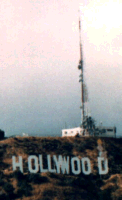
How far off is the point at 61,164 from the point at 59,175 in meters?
3.54

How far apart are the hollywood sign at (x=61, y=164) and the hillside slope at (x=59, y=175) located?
1.33 ft

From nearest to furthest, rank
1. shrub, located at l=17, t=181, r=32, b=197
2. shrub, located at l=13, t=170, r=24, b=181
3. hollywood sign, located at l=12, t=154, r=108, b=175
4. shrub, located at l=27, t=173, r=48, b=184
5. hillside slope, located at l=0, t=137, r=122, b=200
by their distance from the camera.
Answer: shrub, located at l=17, t=181, r=32, b=197, hillside slope, located at l=0, t=137, r=122, b=200, shrub, located at l=27, t=173, r=48, b=184, shrub, located at l=13, t=170, r=24, b=181, hollywood sign, located at l=12, t=154, r=108, b=175

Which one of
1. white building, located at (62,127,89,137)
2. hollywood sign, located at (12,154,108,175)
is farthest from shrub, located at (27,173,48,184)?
white building, located at (62,127,89,137)

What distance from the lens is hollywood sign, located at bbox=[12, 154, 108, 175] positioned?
208 feet

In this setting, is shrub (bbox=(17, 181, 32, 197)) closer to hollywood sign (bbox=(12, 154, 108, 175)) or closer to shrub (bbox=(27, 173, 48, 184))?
shrub (bbox=(27, 173, 48, 184))

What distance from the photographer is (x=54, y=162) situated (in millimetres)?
66312

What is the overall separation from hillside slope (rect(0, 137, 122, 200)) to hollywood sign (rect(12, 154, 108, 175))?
15.9 inches

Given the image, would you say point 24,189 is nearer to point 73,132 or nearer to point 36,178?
point 36,178

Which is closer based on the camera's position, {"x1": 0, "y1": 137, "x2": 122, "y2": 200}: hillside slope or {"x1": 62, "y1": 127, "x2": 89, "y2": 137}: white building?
{"x1": 0, "y1": 137, "x2": 122, "y2": 200}: hillside slope

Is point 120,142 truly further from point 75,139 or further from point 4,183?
point 4,183

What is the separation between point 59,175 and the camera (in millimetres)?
62156

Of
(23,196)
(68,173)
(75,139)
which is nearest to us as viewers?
(23,196)

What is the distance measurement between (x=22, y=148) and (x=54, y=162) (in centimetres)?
792

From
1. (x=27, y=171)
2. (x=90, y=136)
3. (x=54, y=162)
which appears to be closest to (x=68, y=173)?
(x=54, y=162)
